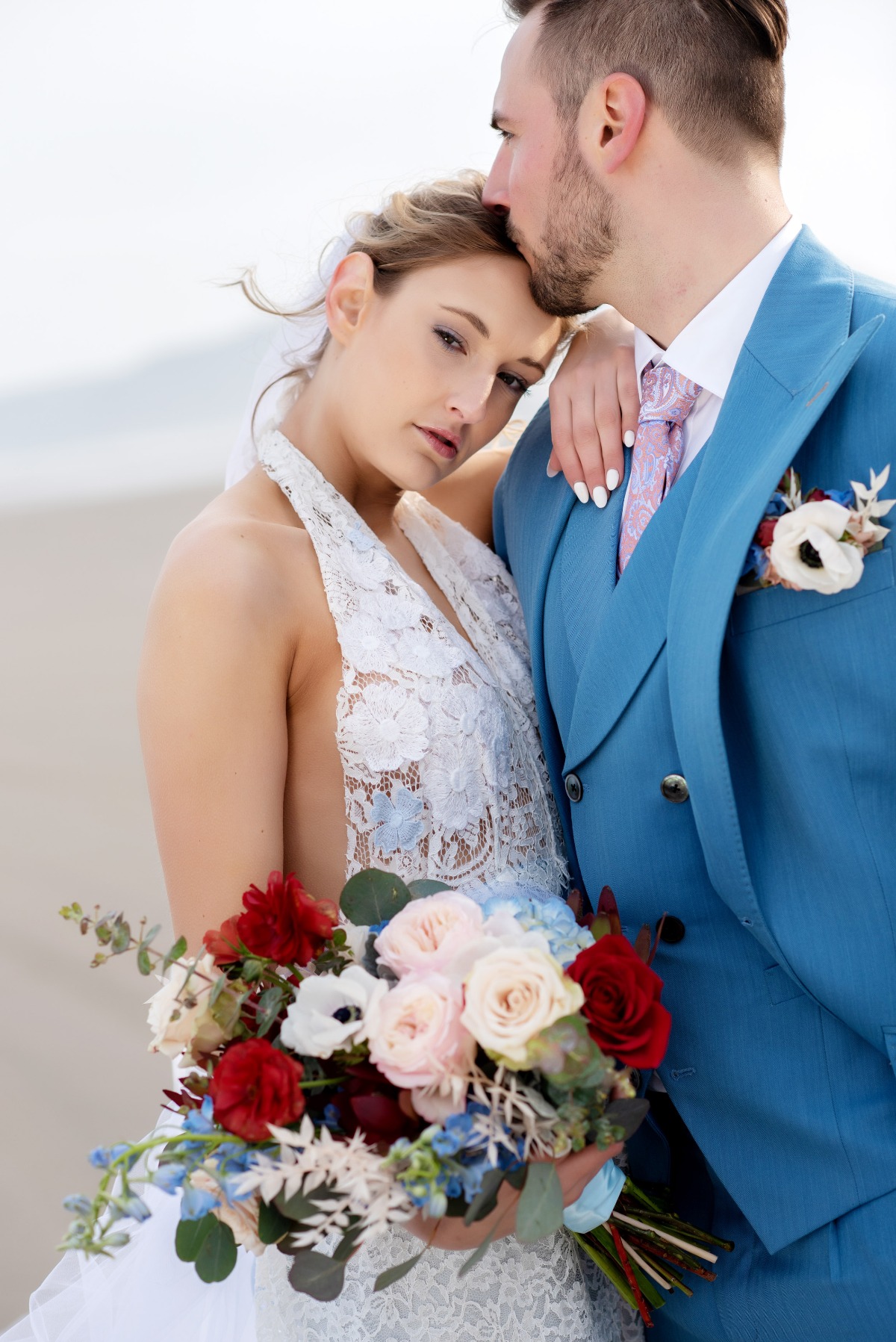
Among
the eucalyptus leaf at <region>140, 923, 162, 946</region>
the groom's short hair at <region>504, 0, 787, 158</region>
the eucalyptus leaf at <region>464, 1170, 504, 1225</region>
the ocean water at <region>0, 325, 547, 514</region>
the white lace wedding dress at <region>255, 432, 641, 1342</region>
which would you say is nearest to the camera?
the eucalyptus leaf at <region>464, 1170, 504, 1225</region>

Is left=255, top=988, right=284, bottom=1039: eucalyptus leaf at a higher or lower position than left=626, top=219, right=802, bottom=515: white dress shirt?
lower

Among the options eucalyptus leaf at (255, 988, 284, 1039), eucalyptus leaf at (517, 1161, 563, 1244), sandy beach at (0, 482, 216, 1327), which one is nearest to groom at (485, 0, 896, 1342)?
eucalyptus leaf at (517, 1161, 563, 1244)

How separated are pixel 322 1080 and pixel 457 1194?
6.9 inches

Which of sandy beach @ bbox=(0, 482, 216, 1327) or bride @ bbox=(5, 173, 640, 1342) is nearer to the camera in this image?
bride @ bbox=(5, 173, 640, 1342)

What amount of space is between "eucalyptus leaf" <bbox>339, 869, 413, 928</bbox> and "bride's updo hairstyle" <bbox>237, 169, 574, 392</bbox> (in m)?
1.12

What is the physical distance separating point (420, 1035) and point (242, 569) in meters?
0.79

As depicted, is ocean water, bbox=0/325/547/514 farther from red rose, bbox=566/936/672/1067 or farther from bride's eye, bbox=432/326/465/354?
red rose, bbox=566/936/672/1067

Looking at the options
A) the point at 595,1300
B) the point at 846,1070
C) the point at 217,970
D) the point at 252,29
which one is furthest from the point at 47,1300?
the point at 252,29

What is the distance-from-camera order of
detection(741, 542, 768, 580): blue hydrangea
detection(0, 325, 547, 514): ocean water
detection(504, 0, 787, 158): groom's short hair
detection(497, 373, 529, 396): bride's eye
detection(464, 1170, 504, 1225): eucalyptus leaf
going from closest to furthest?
detection(464, 1170, 504, 1225): eucalyptus leaf
detection(741, 542, 768, 580): blue hydrangea
detection(504, 0, 787, 158): groom's short hair
detection(497, 373, 529, 396): bride's eye
detection(0, 325, 547, 514): ocean water

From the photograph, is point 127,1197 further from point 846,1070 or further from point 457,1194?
→ point 846,1070

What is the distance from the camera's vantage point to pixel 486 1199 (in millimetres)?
1081

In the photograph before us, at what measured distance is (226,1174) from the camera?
1.09 meters

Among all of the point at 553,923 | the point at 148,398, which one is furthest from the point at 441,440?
the point at 148,398

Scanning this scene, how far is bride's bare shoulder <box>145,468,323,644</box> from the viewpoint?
160cm
